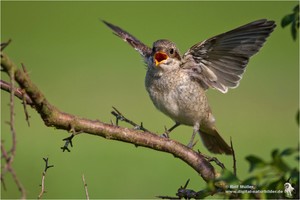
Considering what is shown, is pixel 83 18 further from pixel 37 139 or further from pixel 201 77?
pixel 201 77

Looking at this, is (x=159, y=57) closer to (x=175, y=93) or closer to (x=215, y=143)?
(x=175, y=93)

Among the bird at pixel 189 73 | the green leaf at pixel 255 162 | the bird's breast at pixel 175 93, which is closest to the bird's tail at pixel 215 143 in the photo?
the bird at pixel 189 73

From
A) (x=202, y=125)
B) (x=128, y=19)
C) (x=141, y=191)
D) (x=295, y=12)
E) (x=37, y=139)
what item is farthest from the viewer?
(x=128, y=19)

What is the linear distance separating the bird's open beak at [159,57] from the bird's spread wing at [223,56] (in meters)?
0.18

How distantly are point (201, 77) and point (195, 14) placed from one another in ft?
61.9

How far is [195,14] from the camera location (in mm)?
24641

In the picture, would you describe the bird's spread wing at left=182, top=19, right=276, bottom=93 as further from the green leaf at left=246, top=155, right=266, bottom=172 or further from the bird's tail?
the green leaf at left=246, top=155, right=266, bottom=172

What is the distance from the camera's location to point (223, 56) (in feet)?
19.2

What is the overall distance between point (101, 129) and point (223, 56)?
8.96 ft

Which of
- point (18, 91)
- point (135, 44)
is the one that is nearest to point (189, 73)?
point (135, 44)

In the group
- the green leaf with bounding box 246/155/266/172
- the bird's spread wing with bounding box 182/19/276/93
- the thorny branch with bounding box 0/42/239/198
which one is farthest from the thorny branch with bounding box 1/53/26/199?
the bird's spread wing with bounding box 182/19/276/93

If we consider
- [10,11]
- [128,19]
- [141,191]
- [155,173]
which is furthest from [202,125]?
[10,11]

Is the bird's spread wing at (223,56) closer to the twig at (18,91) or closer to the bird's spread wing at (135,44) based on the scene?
the bird's spread wing at (135,44)

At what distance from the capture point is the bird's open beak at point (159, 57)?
5.93 m
